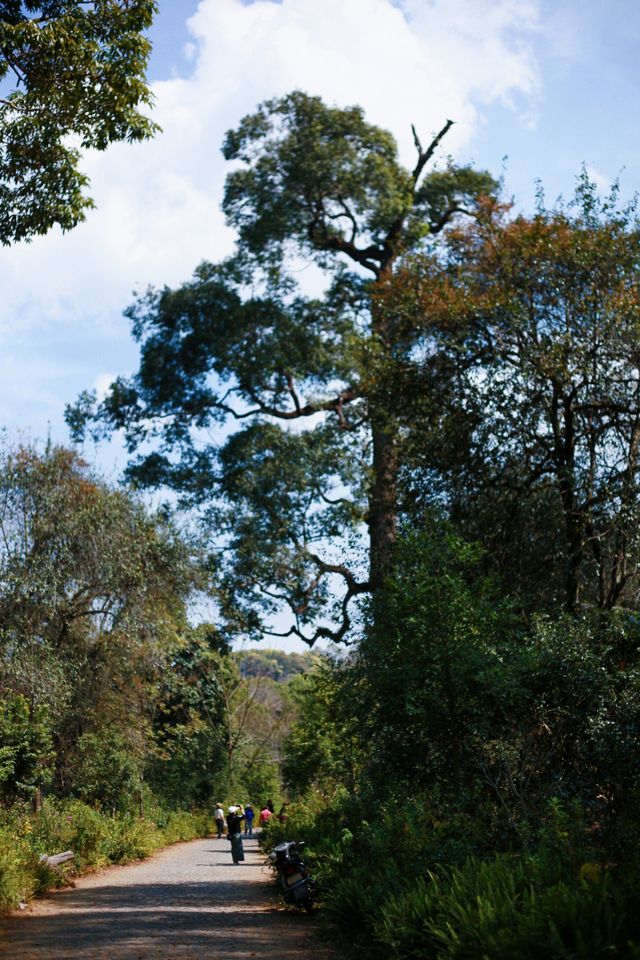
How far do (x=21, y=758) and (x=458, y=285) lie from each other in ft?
37.5

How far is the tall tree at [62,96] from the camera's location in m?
10.9

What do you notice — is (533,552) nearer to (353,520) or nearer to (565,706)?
(565,706)

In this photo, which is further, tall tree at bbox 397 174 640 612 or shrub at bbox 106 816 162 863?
shrub at bbox 106 816 162 863

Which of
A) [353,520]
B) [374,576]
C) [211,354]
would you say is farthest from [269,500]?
[374,576]

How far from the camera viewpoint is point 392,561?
14.7 meters

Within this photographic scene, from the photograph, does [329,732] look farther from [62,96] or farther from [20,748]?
[62,96]

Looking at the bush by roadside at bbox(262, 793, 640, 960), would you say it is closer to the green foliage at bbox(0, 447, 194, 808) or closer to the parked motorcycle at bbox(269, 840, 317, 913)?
the parked motorcycle at bbox(269, 840, 317, 913)

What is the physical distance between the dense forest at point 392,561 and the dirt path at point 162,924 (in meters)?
0.71

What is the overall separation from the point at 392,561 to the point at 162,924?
6.15 meters

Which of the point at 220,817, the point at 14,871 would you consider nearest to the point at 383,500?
the point at 14,871

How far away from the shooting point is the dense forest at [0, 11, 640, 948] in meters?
9.41

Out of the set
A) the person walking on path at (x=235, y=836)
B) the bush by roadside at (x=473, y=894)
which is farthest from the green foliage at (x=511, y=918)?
the person walking on path at (x=235, y=836)

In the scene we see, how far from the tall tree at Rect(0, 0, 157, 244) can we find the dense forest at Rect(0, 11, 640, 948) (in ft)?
1.58

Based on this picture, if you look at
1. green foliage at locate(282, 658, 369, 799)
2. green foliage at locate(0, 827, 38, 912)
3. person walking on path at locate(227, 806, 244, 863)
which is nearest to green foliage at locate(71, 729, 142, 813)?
person walking on path at locate(227, 806, 244, 863)
